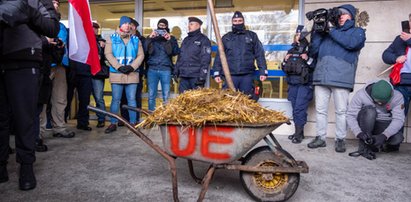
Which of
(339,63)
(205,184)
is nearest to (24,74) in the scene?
(205,184)

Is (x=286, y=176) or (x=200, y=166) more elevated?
(x=286, y=176)

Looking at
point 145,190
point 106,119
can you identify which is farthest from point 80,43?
point 106,119

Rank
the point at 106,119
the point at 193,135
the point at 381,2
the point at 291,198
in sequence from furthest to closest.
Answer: the point at 106,119 < the point at 381,2 < the point at 291,198 < the point at 193,135

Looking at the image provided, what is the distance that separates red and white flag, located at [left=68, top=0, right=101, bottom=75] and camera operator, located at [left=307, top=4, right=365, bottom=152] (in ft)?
10.0

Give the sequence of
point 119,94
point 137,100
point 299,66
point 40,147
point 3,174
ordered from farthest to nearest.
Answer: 1. point 137,100
2. point 119,94
3. point 299,66
4. point 40,147
5. point 3,174

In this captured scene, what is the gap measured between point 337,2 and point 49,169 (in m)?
4.93

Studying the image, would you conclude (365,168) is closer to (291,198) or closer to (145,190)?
(291,198)

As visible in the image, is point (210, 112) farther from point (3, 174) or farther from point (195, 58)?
point (195, 58)

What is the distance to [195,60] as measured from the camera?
5.80 meters

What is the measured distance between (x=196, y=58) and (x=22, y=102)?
3188 mm

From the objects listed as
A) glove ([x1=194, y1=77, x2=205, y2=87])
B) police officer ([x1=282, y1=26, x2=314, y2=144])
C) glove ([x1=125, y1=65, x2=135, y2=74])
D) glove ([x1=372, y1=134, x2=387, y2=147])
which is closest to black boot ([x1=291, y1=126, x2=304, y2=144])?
police officer ([x1=282, y1=26, x2=314, y2=144])

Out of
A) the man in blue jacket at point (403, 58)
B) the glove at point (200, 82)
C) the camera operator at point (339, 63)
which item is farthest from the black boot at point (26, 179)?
the man in blue jacket at point (403, 58)

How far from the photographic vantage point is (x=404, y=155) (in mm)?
4625

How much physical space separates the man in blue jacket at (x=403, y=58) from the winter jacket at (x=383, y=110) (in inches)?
16.0
